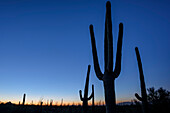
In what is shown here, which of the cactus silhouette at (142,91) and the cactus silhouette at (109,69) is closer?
the cactus silhouette at (109,69)

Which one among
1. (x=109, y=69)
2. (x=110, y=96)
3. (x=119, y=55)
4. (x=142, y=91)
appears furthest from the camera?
(x=142, y=91)

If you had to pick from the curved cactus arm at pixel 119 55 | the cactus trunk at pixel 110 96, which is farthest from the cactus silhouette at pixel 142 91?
the cactus trunk at pixel 110 96

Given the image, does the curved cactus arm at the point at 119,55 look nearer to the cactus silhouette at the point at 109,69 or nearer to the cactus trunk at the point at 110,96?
the cactus silhouette at the point at 109,69

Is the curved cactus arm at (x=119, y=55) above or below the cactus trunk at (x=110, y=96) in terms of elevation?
above

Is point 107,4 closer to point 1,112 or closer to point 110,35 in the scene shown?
point 110,35

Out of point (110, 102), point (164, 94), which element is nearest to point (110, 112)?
point (110, 102)

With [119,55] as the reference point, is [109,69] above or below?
below

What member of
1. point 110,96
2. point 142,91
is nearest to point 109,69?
point 110,96

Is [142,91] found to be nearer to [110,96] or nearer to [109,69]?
[109,69]

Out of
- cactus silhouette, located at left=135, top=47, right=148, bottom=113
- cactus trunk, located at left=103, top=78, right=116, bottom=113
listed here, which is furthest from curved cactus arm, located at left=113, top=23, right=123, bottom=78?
cactus silhouette, located at left=135, top=47, right=148, bottom=113

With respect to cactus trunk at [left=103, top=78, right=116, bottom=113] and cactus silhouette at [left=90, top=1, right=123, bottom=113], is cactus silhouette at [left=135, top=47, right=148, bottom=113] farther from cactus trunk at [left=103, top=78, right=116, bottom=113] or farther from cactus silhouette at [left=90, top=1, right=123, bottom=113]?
cactus trunk at [left=103, top=78, right=116, bottom=113]

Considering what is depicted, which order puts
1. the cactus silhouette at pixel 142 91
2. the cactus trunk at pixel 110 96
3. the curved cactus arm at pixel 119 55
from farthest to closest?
the cactus silhouette at pixel 142 91, the curved cactus arm at pixel 119 55, the cactus trunk at pixel 110 96

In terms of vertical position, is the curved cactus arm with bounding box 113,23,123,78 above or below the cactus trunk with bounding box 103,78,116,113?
above

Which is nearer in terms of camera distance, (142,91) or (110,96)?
(110,96)
